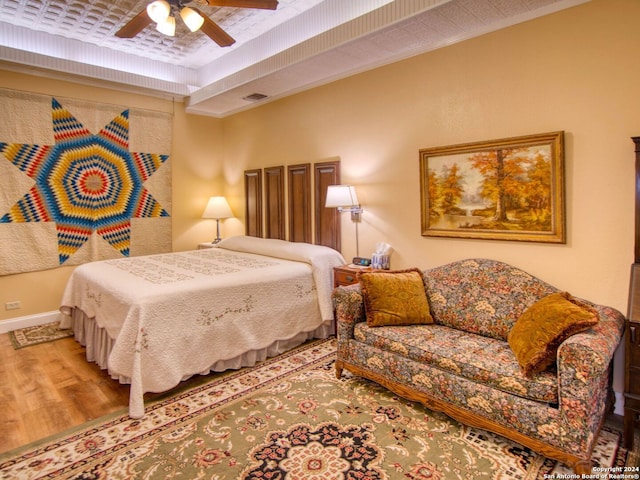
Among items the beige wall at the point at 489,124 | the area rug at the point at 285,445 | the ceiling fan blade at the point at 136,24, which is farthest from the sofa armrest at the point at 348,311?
the ceiling fan blade at the point at 136,24

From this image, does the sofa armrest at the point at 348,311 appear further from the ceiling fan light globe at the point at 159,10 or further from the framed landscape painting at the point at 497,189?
the ceiling fan light globe at the point at 159,10

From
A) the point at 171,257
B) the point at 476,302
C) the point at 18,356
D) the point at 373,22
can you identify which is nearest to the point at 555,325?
the point at 476,302

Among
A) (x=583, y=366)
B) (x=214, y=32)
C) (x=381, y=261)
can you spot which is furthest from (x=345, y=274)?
(x=214, y=32)

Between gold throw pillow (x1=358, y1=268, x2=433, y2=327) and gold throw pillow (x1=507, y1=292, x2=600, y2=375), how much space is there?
716 mm

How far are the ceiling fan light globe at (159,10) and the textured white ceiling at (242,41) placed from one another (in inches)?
26.4

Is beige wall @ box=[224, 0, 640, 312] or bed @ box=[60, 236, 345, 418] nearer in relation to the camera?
beige wall @ box=[224, 0, 640, 312]

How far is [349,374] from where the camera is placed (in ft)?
9.90

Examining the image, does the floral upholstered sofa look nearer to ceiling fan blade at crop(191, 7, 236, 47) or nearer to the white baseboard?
ceiling fan blade at crop(191, 7, 236, 47)

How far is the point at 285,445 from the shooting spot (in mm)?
2152

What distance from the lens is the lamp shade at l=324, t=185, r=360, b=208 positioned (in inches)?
146

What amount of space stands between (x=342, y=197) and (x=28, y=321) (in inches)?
145

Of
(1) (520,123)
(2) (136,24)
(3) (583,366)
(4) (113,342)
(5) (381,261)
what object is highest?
(2) (136,24)

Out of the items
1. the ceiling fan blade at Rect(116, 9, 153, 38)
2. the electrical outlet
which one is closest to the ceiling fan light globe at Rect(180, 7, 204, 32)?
the ceiling fan blade at Rect(116, 9, 153, 38)

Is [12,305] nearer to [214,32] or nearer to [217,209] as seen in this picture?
[217,209]
